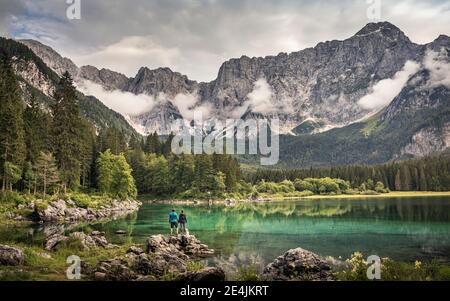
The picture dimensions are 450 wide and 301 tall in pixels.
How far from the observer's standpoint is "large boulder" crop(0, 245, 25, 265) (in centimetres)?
2280

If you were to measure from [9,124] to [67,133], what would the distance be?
1718 cm

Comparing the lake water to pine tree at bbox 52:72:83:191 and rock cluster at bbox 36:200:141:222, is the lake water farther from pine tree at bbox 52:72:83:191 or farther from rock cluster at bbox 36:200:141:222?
pine tree at bbox 52:72:83:191

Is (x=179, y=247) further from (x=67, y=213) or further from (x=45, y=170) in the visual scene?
(x=45, y=170)

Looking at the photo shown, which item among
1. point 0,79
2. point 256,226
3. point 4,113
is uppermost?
point 0,79

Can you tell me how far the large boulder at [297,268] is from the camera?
2335 cm

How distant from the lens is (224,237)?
1855 inches

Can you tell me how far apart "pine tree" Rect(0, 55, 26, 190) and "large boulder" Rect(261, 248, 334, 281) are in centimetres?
5058

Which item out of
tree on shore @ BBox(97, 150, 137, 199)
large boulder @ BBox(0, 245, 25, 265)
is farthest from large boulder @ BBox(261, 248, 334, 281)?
tree on shore @ BBox(97, 150, 137, 199)

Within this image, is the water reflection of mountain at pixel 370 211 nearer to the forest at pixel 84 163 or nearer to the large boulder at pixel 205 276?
the forest at pixel 84 163

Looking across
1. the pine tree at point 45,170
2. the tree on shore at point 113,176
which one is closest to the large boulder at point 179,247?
the pine tree at point 45,170
